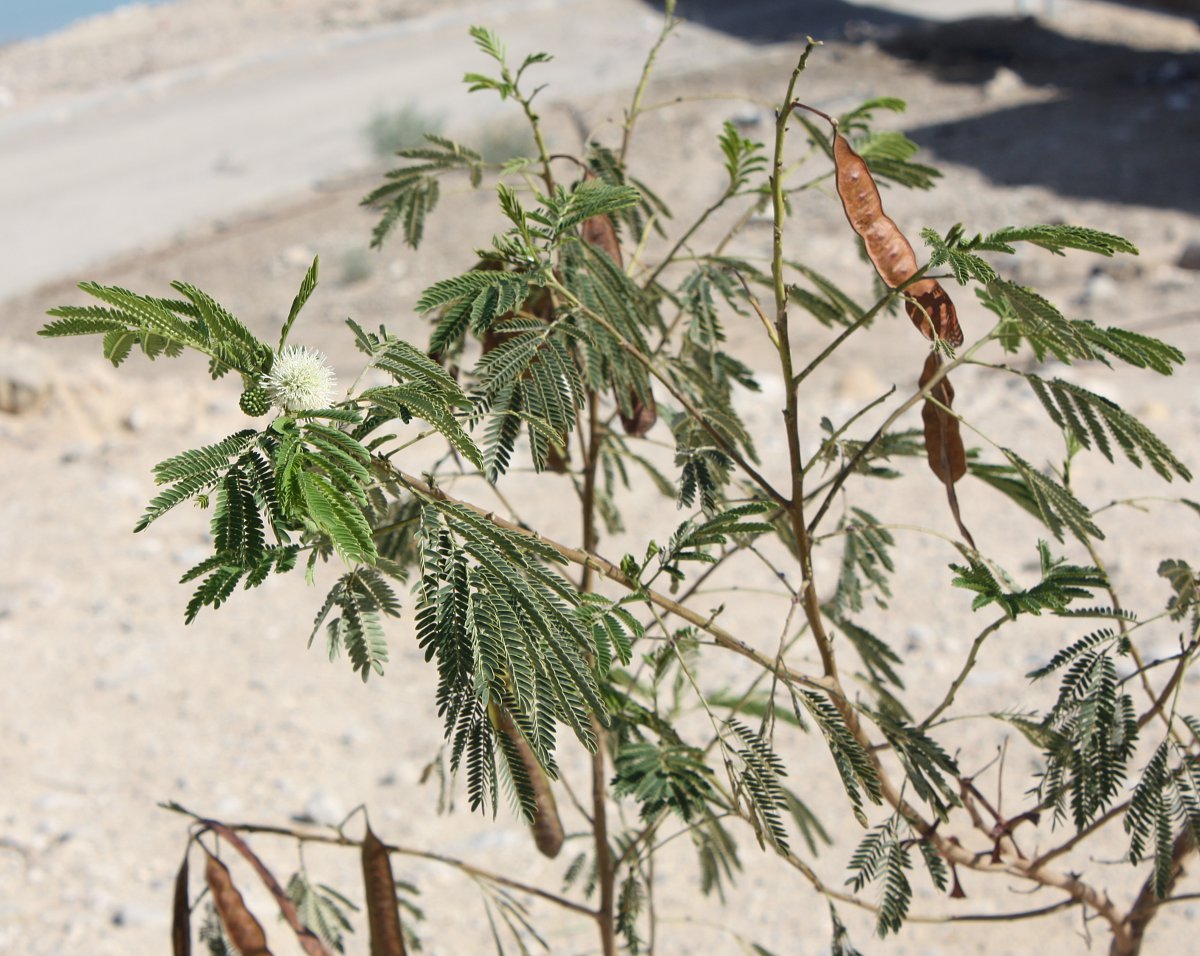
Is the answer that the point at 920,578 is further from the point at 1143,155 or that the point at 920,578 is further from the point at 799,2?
the point at 799,2

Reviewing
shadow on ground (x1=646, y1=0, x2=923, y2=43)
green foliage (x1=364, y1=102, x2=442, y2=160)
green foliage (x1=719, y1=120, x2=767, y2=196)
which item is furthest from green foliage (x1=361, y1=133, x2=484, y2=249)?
shadow on ground (x1=646, y1=0, x2=923, y2=43)

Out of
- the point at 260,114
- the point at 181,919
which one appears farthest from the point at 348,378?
the point at 260,114

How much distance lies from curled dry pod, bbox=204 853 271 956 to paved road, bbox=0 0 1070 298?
7263 millimetres

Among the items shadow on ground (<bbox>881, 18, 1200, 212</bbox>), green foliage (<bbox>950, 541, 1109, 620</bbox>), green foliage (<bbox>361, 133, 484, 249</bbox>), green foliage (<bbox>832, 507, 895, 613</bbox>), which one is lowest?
green foliage (<bbox>950, 541, 1109, 620</bbox>)

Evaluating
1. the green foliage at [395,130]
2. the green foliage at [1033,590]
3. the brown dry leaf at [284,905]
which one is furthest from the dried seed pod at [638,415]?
the green foliage at [395,130]

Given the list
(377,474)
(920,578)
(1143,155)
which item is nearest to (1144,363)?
(377,474)

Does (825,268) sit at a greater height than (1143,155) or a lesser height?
lesser

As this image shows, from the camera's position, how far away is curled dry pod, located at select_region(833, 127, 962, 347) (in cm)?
118

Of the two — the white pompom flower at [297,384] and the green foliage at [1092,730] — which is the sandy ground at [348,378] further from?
the green foliage at [1092,730]

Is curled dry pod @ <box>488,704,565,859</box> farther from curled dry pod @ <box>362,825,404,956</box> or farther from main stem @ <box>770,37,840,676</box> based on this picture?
main stem @ <box>770,37,840,676</box>

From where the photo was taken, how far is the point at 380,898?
5.03 feet

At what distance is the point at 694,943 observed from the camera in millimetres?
2518

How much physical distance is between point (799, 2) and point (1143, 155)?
6.78m

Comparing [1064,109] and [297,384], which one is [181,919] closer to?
[297,384]
